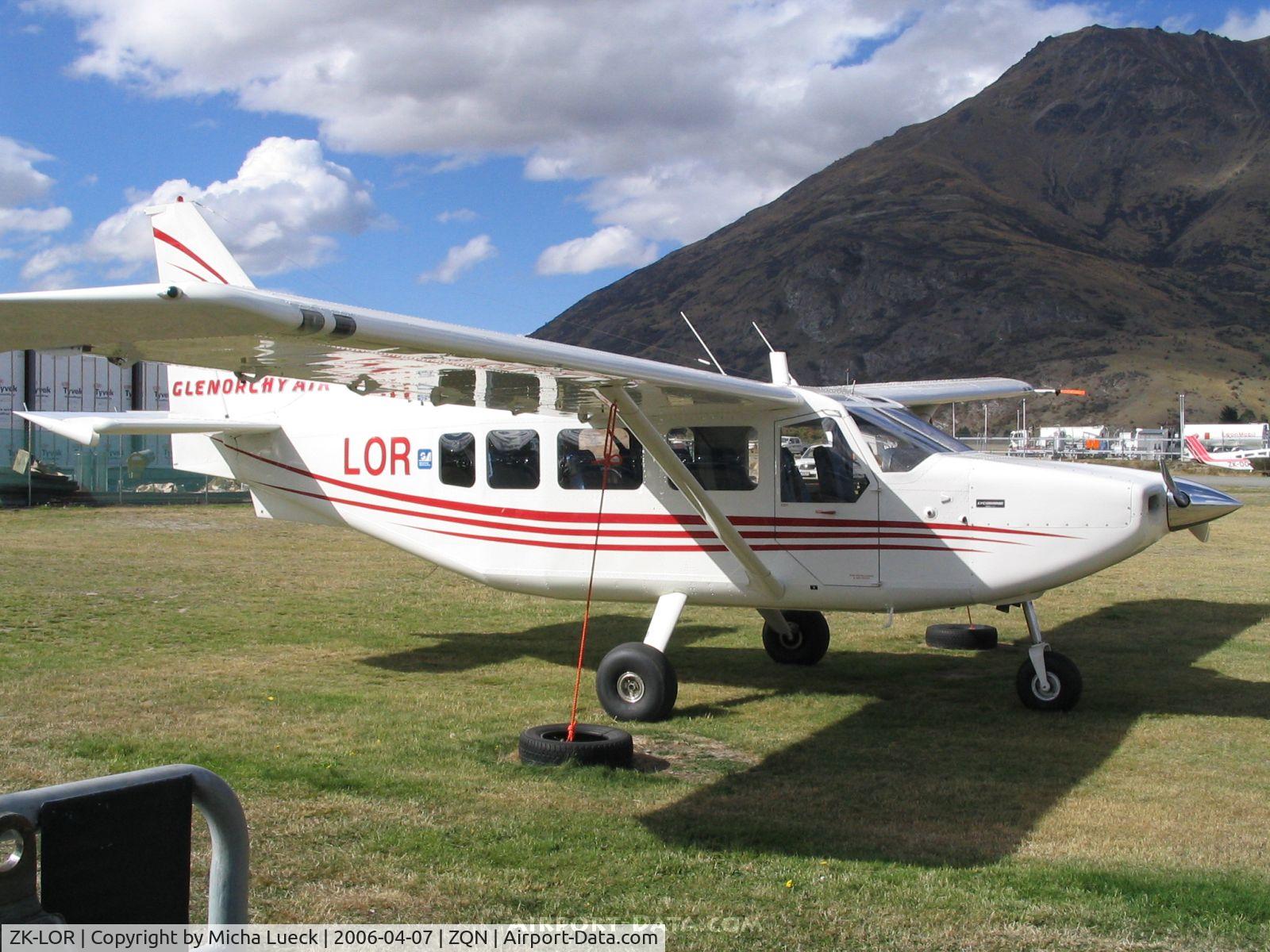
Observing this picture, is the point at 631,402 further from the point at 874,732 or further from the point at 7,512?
the point at 7,512

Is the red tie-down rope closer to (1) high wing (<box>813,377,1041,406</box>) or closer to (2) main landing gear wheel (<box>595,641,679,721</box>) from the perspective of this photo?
(2) main landing gear wheel (<box>595,641,679,721</box>)

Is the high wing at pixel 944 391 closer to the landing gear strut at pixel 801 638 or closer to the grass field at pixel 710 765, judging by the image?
the landing gear strut at pixel 801 638

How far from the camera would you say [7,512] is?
25609mm

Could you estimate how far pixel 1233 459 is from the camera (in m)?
65.4

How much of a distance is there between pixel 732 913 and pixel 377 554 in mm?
14922

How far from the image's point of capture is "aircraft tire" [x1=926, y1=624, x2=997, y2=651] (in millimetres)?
11031

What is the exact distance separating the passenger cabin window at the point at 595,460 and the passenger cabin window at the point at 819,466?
1.22 metres

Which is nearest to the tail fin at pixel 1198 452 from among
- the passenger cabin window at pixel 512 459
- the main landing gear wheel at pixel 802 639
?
the main landing gear wheel at pixel 802 639

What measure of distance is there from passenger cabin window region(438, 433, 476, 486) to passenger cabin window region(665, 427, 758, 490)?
6.17 feet

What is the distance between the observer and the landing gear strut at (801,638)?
407 inches

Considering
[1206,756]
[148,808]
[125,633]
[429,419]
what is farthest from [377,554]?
[148,808]

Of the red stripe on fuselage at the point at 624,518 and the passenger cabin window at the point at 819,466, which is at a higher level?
the passenger cabin window at the point at 819,466

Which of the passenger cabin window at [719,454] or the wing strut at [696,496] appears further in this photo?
the passenger cabin window at [719,454]

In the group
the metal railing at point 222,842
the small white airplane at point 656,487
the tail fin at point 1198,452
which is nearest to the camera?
the metal railing at point 222,842
